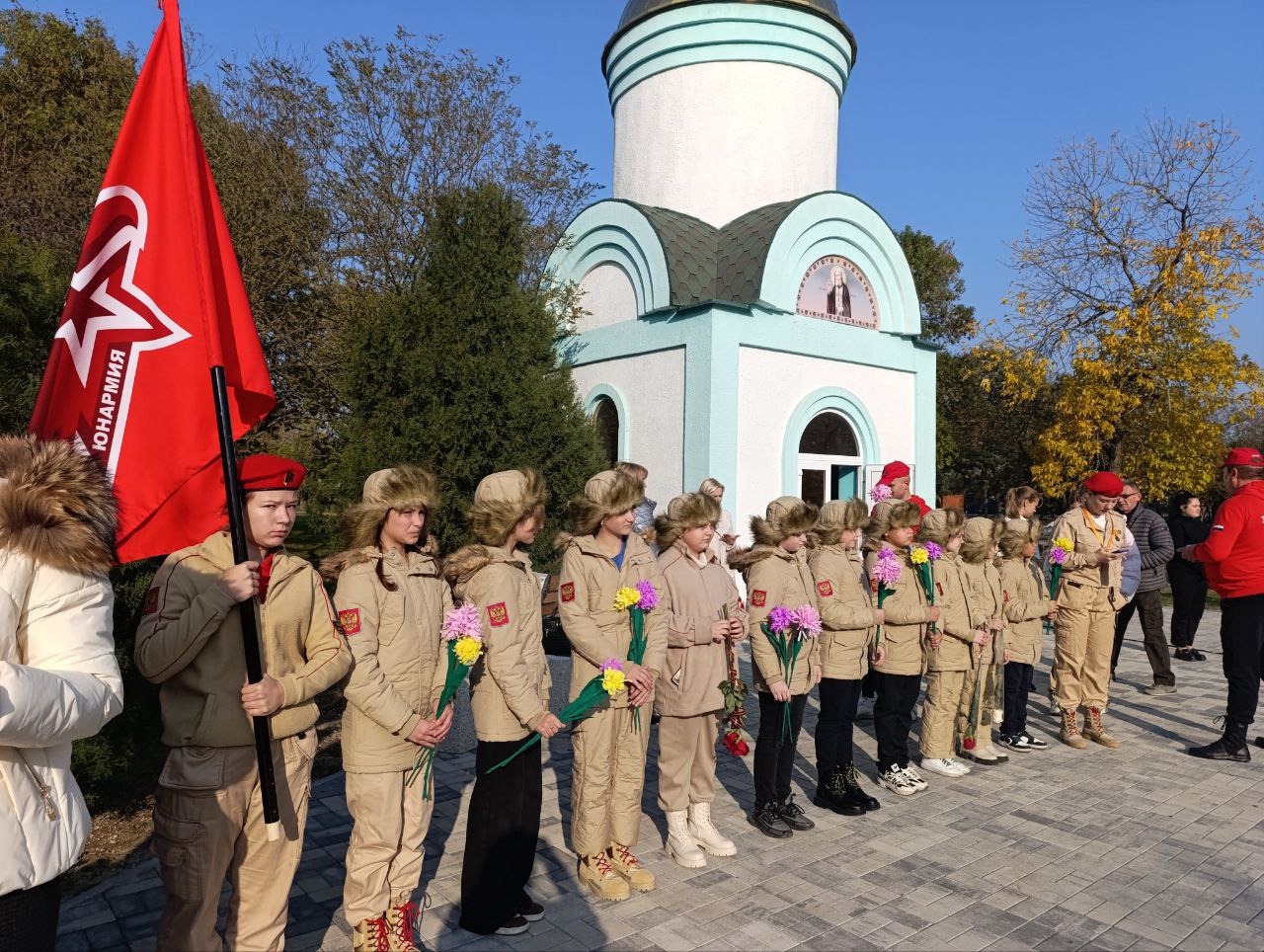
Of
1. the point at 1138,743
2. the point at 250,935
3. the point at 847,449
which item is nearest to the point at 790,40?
the point at 847,449

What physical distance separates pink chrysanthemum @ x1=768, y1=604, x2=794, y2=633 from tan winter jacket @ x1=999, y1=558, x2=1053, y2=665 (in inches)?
108

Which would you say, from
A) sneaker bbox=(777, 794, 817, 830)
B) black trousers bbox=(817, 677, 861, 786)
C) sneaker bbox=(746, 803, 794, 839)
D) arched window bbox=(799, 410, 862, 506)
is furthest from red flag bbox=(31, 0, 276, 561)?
arched window bbox=(799, 410, 862, 506)

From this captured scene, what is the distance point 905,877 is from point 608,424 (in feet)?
31.4

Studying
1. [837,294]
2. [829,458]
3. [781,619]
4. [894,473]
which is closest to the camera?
[781,619]

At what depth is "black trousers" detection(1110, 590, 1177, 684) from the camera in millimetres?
8297

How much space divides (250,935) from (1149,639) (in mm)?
8540

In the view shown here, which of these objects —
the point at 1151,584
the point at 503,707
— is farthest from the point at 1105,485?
the point at 503,707

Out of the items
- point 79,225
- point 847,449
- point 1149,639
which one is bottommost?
point 1149,639

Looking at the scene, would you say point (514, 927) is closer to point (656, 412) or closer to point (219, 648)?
point (219, 648)

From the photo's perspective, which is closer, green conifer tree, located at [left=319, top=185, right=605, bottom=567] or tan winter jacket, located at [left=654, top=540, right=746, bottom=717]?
tan winter jacket, located at [left=654, top=540, right=746, bottom=717]

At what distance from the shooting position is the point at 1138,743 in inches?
264

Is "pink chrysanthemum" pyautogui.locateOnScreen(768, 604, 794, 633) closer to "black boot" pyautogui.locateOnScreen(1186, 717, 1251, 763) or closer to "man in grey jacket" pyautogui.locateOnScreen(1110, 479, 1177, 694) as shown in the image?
"black boot" pyautogui.locateOnScreen(1186, 717, 1251, 763)

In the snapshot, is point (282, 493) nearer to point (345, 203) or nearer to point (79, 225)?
point (79, 225)

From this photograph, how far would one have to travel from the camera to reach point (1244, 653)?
6.31 metres
